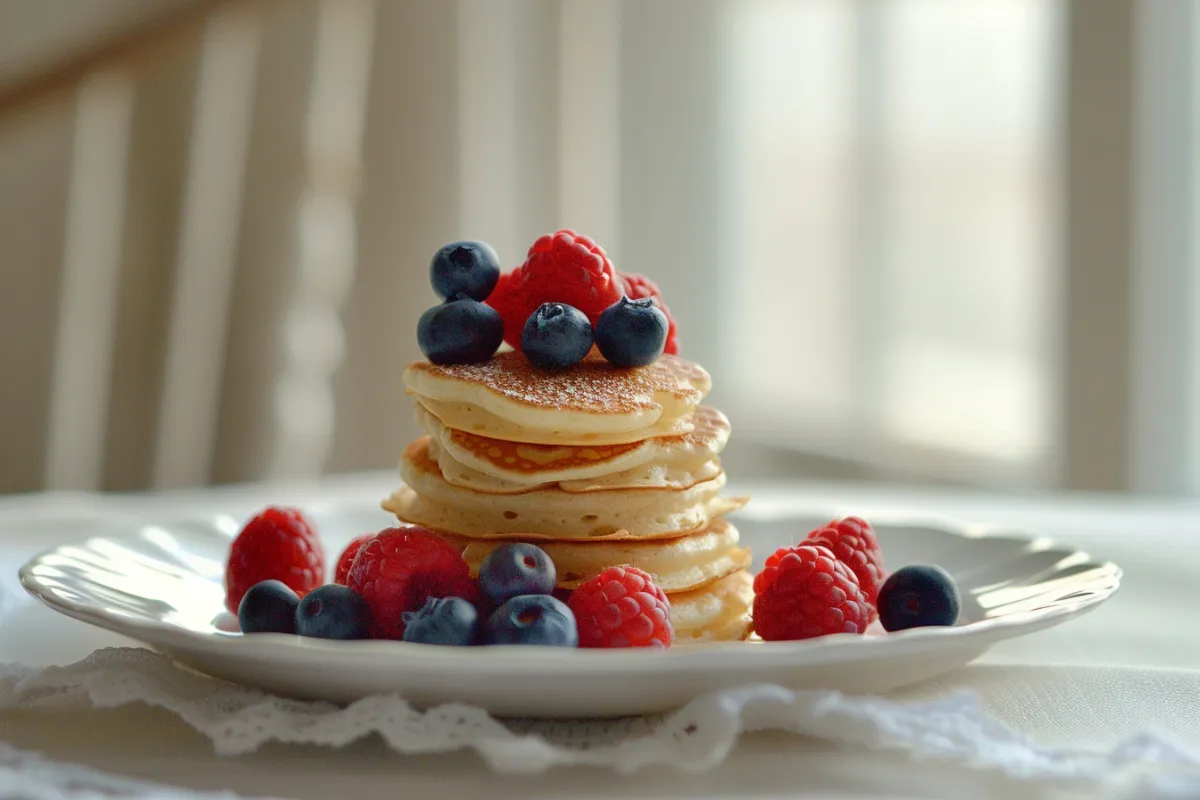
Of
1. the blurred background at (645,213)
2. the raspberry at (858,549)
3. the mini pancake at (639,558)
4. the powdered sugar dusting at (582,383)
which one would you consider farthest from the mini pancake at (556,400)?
the blurred background at (645,213)

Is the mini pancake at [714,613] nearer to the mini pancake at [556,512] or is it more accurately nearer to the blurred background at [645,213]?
the mini pancake at [556,512]

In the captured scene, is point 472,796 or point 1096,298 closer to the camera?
point 472,796

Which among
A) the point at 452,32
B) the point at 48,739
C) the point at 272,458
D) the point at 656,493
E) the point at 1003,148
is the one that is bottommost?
the point at 272,458

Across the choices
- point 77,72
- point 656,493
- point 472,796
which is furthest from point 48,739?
point 77,72

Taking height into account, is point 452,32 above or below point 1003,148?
above

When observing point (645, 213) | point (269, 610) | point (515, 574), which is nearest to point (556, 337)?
point (515, 574)

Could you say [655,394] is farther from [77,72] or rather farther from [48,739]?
[77,72]

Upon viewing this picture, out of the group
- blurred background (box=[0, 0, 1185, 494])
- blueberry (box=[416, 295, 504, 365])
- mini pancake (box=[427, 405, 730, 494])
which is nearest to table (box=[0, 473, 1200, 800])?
mini pancake (box=[427, 405, 730, 494])
